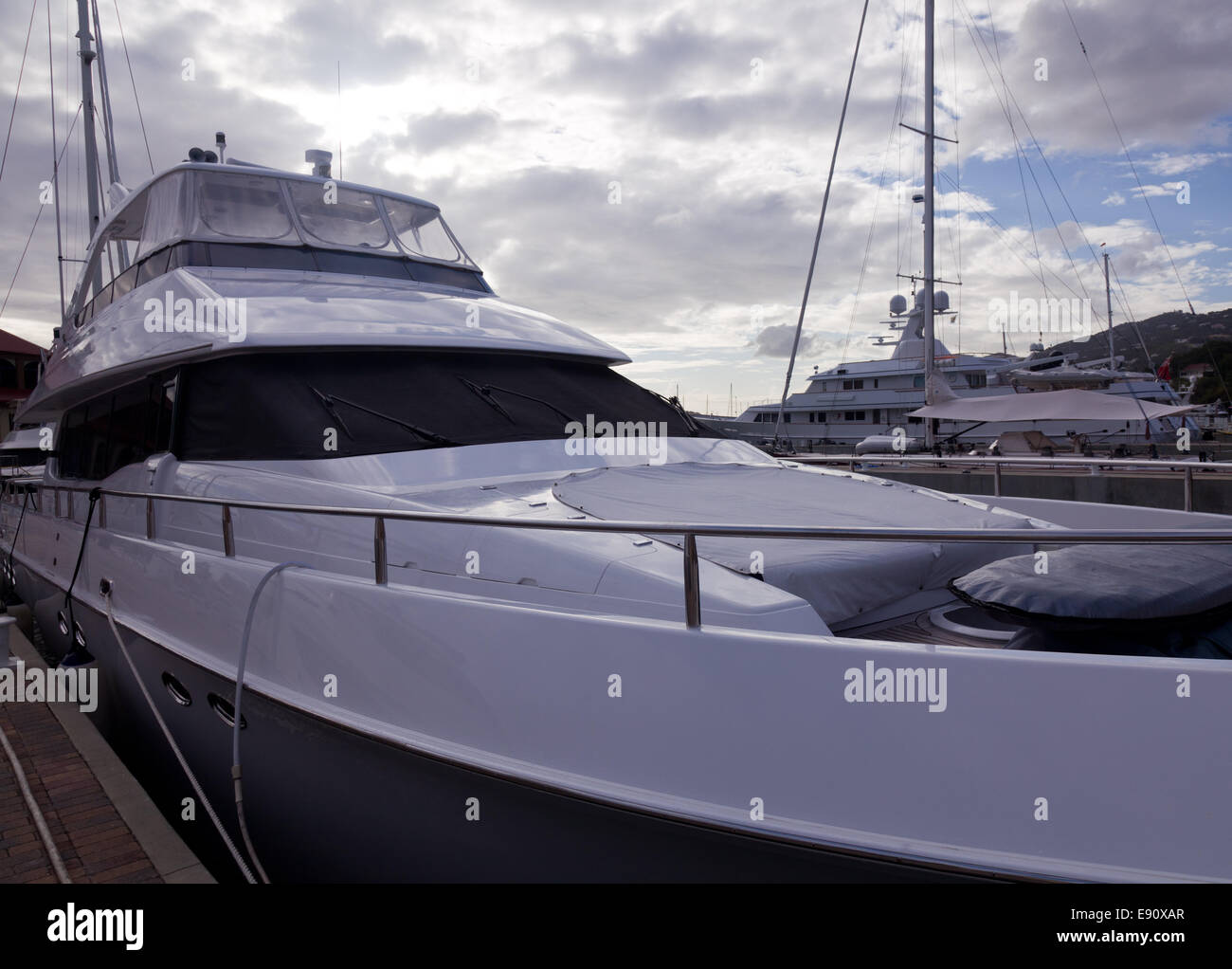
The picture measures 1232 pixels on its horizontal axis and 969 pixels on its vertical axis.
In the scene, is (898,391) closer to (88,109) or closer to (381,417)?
(88,109)

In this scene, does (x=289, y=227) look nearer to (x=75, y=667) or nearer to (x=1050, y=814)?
(x=75, y=667)

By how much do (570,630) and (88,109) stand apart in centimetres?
1430

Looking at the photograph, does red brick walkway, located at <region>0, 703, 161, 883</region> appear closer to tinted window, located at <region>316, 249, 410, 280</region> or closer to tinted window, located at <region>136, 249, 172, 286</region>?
tinted window, located at <region>136, 249, 172, 286</region>

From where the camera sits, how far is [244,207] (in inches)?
228

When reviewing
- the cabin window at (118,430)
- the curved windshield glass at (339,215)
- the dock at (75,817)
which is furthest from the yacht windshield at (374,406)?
the curved windshield glass at (339,215)

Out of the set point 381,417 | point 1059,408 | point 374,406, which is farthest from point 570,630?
point 1059,408

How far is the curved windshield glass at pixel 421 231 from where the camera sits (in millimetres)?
6266

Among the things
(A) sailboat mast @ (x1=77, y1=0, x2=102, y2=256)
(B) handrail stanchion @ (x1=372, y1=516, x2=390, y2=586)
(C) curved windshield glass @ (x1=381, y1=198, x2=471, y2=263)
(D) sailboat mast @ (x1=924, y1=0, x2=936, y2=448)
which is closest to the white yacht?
(D) sailboat mast @ (x1=924, y1=0, x2=936, y2=448)

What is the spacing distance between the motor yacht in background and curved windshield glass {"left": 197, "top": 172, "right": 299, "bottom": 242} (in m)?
0.26

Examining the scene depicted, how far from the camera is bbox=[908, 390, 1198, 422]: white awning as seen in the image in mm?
11035

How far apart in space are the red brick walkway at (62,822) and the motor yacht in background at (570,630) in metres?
0.36

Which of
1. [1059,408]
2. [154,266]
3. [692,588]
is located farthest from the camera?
[1059,408]

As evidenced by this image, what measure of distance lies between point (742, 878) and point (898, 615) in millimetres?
1132
